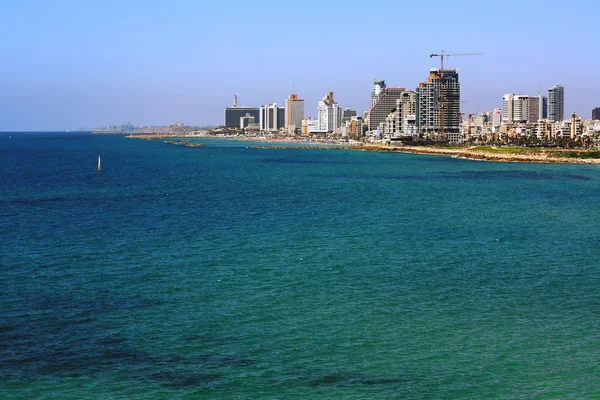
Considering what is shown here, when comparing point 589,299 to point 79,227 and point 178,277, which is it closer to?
point 178,277

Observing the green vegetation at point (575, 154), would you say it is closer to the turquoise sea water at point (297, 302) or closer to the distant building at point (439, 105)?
the turquoise sea water at point (297, 302)

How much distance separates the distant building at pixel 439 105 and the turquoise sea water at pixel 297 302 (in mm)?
116337

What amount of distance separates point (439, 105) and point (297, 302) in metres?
138

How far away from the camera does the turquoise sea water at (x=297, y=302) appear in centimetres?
1212

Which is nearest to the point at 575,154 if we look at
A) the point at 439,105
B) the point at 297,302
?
the point at 439,105

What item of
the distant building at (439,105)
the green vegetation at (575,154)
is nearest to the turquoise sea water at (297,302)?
the green vegetation at (575,154)

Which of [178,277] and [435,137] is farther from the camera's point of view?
[435,137]

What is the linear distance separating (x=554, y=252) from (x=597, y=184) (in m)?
31.0

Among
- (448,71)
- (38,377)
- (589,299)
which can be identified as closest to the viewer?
(38,377)

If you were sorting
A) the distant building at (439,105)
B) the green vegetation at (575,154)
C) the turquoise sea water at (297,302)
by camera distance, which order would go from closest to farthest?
the turquoise sea water at (297,302) < the green vegetation at (575,154) < the distant building at (439,105)

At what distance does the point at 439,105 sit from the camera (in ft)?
490

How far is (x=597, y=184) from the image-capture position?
51.1m

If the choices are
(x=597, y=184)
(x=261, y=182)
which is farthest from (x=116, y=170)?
(x=597, y=184)

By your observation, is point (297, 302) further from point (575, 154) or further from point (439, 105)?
point (439, 105)
